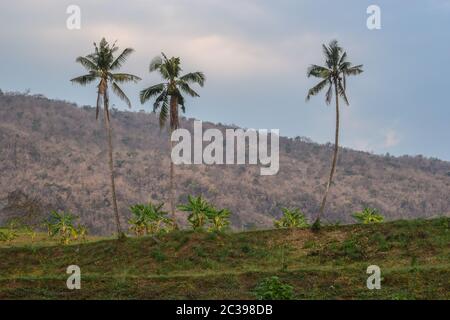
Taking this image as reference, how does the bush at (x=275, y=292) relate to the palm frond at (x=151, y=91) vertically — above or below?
below

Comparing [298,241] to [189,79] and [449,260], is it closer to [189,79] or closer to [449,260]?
[449,260]

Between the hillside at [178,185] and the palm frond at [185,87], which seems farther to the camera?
the hillside at [178,185]

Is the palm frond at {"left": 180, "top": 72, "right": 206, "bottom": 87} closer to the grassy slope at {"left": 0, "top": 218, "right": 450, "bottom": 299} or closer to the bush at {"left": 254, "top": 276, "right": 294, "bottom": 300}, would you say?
the grassy slope at {"left": 0, "top": 218, "right": 450, "bottom": 299}

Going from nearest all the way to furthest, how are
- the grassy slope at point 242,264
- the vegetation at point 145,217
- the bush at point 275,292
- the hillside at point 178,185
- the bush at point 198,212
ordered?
the bush at point 275,292, the grassy slope at point 242,264, the bush at point 198,212, the vegetation at point 145,217, the hillside at point 178,185

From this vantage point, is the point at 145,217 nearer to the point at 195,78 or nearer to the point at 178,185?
the point at 195,78

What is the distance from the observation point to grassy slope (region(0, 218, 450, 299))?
34.9 m

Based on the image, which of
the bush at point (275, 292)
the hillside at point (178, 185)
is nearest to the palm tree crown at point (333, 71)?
the bush at point (275, 292)

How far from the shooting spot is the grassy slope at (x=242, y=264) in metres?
34.9

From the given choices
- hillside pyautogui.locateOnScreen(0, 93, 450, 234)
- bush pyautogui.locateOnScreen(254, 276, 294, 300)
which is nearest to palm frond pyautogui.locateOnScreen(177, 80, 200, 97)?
bush pyautogui.locateOnScreen(254, 276, 294, 300)

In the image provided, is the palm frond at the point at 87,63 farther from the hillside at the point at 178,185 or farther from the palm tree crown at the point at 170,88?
the hillside at the point at 178,185

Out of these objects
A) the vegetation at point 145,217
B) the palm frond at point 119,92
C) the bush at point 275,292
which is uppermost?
the palm frond at point 119,92

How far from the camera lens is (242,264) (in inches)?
1901
